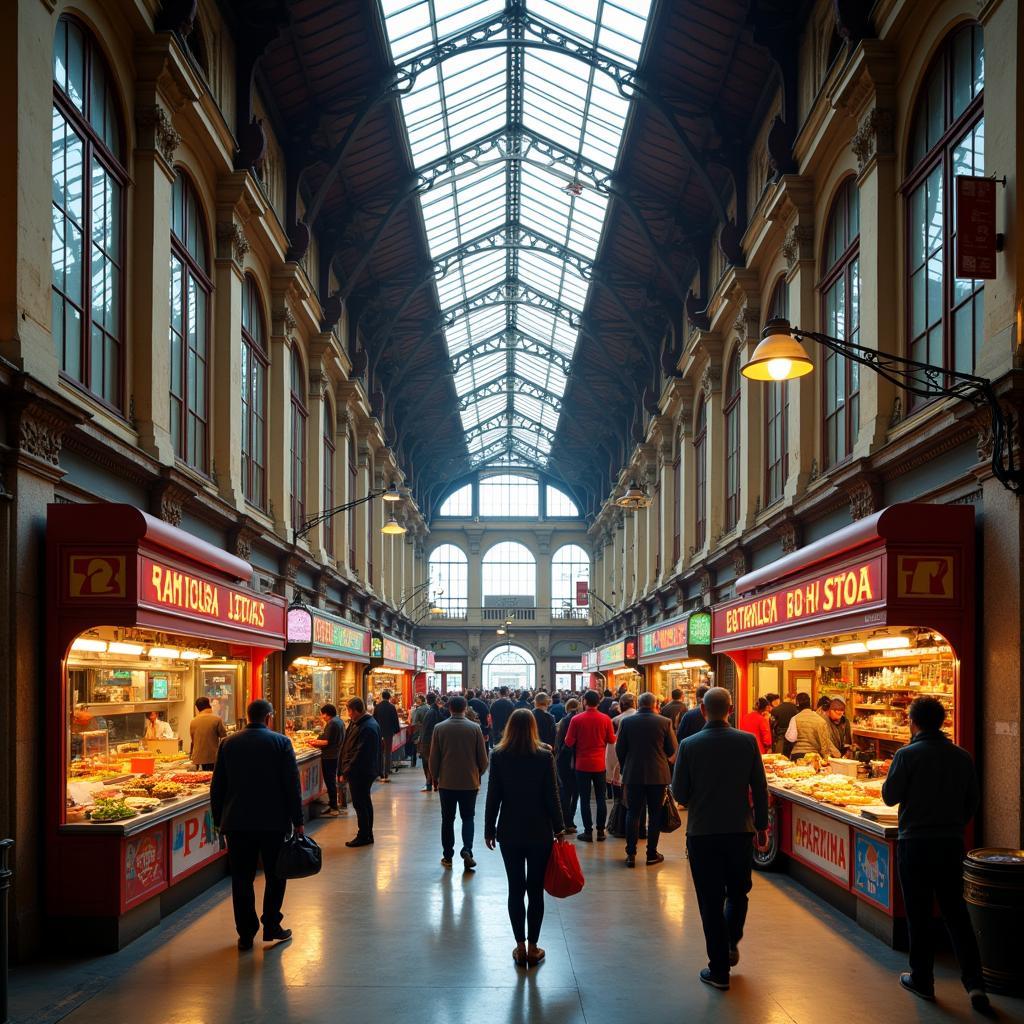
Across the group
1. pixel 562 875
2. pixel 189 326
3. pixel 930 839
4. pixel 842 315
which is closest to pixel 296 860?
pixel 562 875

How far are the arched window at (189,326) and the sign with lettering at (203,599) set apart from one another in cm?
200

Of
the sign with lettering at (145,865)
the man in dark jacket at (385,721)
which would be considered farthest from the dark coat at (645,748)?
the man in dark jacket at (385,721)

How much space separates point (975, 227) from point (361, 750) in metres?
8.75

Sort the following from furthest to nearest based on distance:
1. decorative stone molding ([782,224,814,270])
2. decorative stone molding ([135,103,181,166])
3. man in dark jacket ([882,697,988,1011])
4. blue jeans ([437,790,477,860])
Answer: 1. decorative stone molding ([782,224,814,270])
2. decorative stone molding ([135,103,181,166])
3. blue jeans ([437,790,477,860])
4. man in dark jacket ([882,697,988,1011])

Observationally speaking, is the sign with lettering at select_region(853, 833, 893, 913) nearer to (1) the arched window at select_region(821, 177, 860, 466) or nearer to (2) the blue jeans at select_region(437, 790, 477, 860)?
(2) the blue jeans at select_region(437, 790, 477, 860)

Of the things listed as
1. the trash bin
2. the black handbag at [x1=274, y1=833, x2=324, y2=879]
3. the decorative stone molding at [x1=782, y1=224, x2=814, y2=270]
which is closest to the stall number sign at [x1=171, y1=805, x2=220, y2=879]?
the black handbag at [x1=274, y1=833, x2=324, y2=879]

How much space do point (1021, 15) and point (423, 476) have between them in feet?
130

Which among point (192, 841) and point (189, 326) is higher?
point (189, 326)

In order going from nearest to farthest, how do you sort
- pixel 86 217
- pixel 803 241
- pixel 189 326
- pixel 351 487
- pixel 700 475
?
pixel 86 217, pixel 189 326, pixel 803 241, pixel 700 475, pixel 351 487

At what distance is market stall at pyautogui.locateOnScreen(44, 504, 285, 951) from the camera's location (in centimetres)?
802

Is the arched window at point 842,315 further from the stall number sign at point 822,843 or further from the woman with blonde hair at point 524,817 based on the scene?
the woman with blonde hair at point 524,817

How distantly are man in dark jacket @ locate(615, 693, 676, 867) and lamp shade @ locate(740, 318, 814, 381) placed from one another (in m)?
4.57

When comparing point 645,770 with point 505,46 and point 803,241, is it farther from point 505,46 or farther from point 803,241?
point 505,46

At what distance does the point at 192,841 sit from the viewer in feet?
32.0
